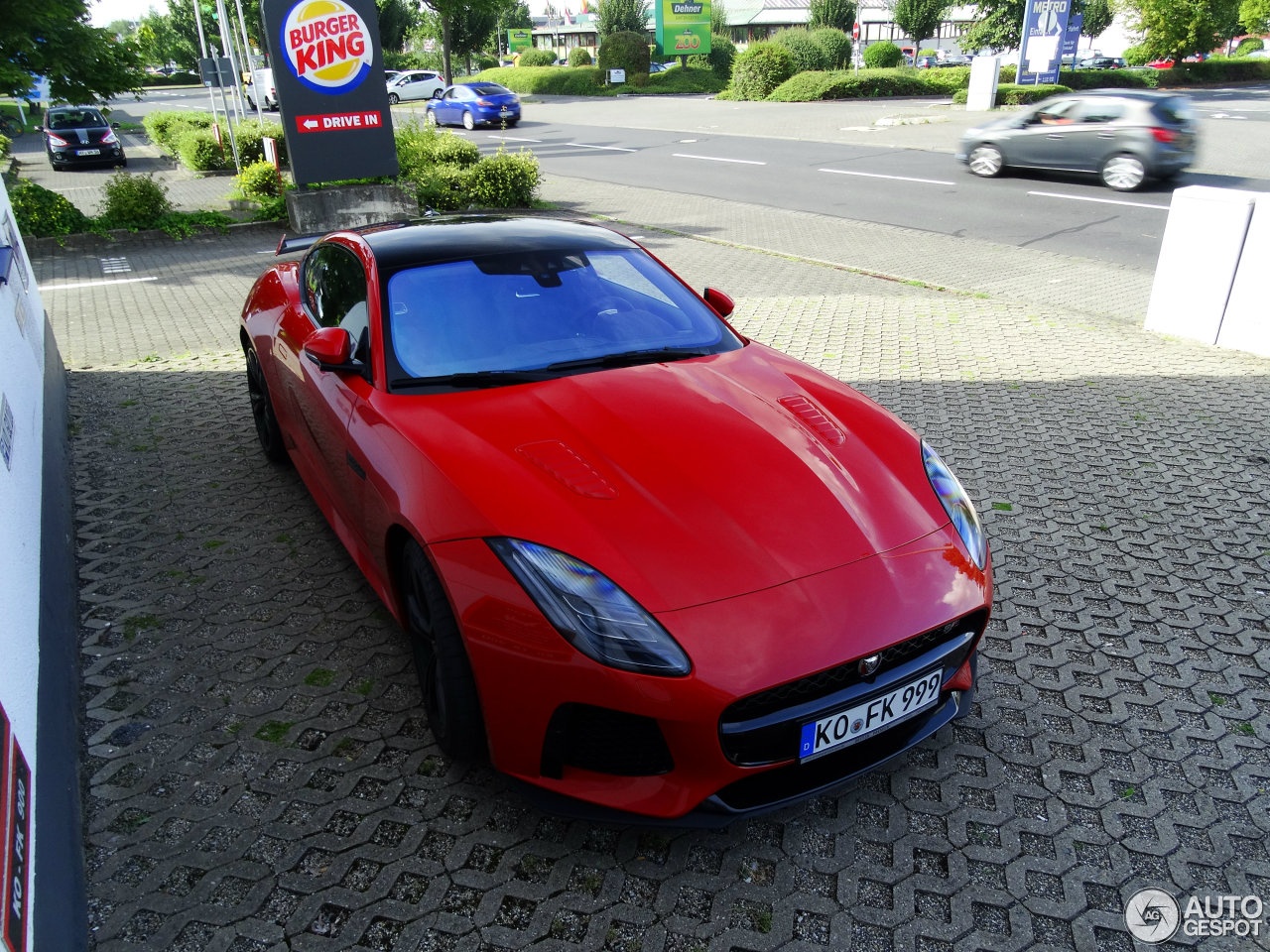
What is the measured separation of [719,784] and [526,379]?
5.57ft

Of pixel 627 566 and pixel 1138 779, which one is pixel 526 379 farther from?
pixel 1138 779

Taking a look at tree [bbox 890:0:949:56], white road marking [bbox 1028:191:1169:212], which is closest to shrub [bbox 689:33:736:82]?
tree [bbox 890:0:949:56]

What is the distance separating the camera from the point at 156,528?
475 cm

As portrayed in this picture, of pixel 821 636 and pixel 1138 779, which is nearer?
pixel 821 636

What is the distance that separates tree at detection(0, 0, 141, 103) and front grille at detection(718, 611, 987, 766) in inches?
574

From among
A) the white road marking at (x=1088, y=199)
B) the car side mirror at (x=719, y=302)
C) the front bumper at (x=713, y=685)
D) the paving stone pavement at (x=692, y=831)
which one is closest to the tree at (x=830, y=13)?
the white road marking at (x=1088, y=199)

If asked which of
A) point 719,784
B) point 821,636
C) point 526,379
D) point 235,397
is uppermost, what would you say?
point 526,379

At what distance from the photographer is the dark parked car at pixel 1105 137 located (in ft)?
47.3

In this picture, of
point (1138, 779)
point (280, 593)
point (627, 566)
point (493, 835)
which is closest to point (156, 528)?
point (280, 593)

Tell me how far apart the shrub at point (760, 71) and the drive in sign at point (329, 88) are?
3008cm

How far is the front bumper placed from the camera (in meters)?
2.35

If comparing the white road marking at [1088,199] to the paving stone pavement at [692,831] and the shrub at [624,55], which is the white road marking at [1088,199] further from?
the shrub at [624,55]

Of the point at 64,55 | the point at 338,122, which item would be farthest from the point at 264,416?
the point at 64,55

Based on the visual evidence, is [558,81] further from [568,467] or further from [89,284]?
[568,467]
